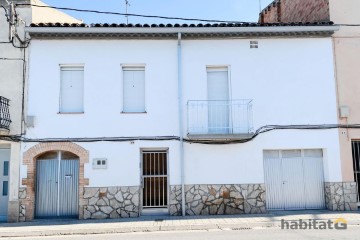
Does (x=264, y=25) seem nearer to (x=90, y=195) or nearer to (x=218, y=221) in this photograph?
(x=218, y=221)

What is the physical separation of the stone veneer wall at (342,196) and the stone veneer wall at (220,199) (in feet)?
7.54

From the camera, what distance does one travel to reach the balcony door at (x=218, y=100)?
12234 millimetres

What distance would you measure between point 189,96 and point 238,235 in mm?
5117

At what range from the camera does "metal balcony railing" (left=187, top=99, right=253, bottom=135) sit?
12016mm

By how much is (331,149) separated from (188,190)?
509 cm

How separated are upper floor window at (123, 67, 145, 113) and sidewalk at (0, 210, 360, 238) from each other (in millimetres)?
3685

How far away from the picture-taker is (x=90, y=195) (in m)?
11.6

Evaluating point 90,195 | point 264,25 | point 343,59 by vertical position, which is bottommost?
point 90,195

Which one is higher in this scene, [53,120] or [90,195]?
[53,120]

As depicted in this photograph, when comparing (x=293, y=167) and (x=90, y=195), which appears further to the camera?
(x=293, y=167)

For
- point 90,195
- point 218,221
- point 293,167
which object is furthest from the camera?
point 293,167

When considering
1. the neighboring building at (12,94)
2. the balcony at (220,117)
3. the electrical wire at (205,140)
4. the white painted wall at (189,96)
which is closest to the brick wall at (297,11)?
the white painted wall at (189,96)

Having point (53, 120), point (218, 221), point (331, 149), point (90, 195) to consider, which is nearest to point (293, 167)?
point (331, 149)

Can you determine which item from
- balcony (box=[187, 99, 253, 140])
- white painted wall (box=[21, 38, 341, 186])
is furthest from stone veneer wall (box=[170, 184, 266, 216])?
balcony (box=[187, 99, 253, 140])
